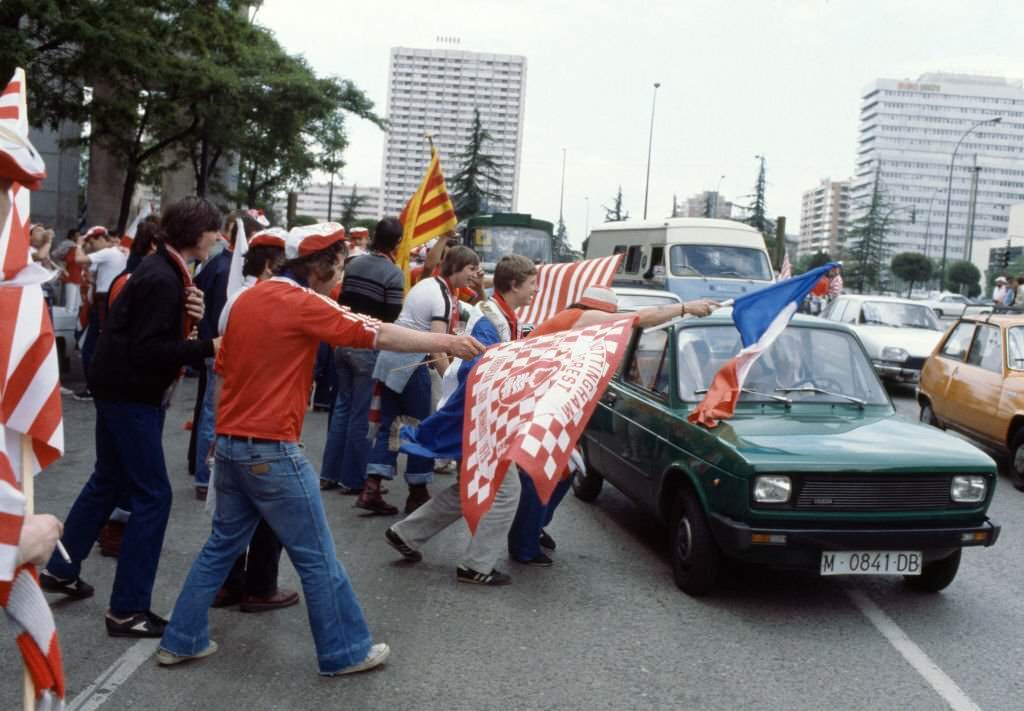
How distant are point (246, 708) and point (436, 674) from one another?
2.85 ft

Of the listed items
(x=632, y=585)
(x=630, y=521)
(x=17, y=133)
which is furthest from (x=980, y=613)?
(x=17, y=133)

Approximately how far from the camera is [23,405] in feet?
8.30

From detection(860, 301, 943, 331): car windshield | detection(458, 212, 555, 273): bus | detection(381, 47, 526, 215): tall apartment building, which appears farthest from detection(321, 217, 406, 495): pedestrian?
detection(381, 47, 526, 215): tall apartment building

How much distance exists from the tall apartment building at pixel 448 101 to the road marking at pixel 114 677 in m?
136

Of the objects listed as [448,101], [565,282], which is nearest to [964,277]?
[448,101]

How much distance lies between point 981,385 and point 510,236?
61.3 ft

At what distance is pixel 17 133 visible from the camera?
2.48 m

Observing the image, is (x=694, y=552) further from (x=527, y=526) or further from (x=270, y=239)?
(x=270, y=239)

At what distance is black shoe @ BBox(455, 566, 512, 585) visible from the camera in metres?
6.21

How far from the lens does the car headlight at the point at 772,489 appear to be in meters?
5.62

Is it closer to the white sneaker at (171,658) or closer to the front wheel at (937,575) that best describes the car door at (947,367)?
the front wheel at (937,575)

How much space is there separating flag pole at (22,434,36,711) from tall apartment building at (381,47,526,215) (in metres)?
138

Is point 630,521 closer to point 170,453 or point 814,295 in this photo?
point 170,453

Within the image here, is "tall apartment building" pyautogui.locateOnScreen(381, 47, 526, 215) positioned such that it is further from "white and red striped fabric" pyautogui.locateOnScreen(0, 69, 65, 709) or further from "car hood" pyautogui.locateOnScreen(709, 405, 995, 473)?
"white and red striped fabric" pyautogui.locateOnScreen(0, 69, 65, 709)
